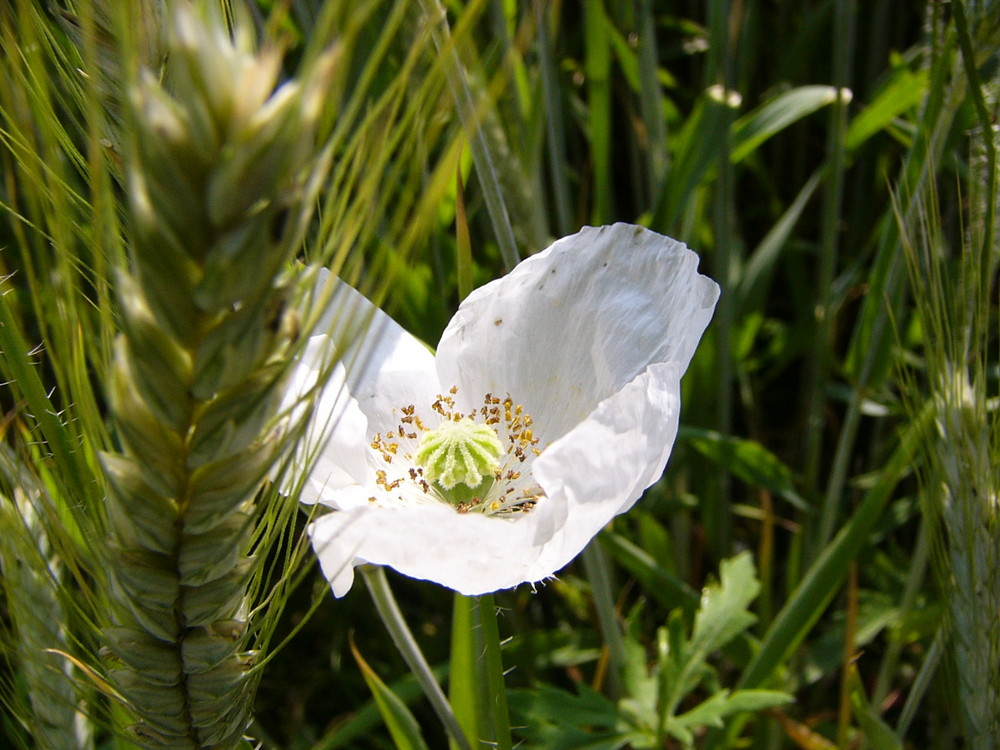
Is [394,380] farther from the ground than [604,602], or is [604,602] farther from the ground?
[394,380]

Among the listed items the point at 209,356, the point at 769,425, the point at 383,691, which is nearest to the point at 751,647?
the point at 383,691

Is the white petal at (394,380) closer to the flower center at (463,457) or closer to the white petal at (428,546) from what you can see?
the flower center at (463,457)

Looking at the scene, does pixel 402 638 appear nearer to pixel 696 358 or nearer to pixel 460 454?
pixel 460 454

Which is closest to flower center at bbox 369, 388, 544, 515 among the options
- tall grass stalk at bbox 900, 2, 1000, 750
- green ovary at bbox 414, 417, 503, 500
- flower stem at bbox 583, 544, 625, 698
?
green ovary at bbox 414, 417, 503, 500

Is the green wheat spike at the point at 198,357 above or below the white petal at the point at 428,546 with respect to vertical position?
above

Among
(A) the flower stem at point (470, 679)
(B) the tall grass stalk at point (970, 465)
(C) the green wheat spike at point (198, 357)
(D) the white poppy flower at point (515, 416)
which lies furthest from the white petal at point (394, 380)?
(B) the tall grass stalk at point (970, 465)

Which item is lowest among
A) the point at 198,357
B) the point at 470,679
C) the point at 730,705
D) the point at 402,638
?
the point at 730,705

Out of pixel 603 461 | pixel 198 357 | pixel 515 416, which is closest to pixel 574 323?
pixel 515 416

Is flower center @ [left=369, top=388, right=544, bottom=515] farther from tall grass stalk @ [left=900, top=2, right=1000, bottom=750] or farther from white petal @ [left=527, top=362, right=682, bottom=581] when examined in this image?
tall grass stalk @ [left=900, top=2, right=1000, bottom=750]
